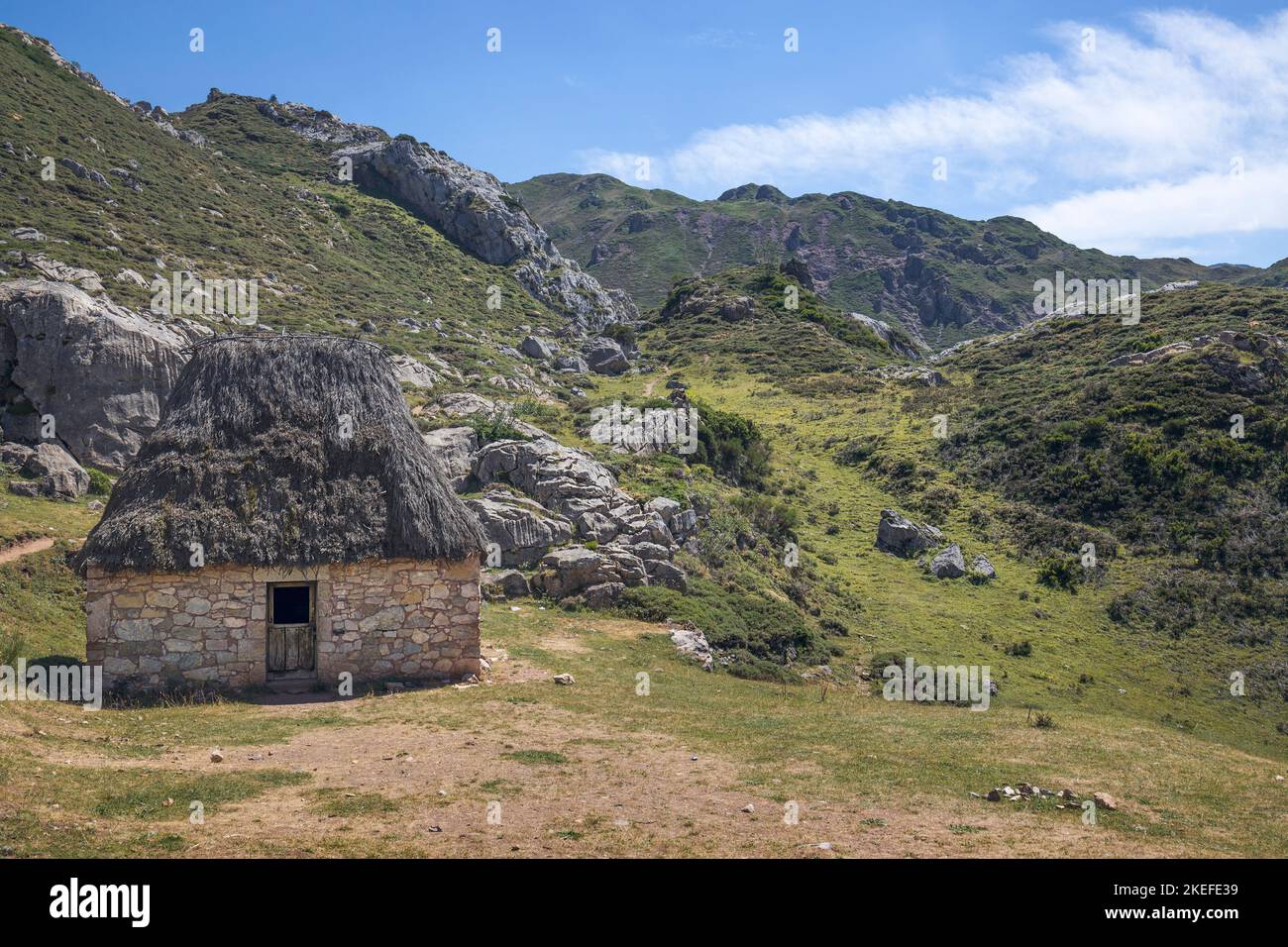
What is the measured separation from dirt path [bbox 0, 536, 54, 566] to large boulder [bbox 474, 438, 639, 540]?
1220cm

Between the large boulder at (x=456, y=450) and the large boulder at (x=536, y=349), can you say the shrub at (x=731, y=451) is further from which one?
the large boulder at (x=536, y=349)

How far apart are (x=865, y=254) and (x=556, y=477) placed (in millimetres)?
133467

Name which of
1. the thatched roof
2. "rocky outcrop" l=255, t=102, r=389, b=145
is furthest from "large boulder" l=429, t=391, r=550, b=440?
"rocky outcrop" l=255, t=102, r=389, b=145

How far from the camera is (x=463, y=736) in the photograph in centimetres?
1454

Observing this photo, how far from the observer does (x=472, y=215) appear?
82.2 m

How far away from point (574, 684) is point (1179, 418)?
33745 millimetres

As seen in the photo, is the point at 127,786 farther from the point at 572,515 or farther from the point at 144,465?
the point at 572,515

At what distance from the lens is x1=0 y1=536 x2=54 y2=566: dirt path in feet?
64.7

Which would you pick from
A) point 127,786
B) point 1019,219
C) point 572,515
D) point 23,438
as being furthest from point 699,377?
point 1019,219

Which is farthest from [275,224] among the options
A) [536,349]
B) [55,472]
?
[55,472]

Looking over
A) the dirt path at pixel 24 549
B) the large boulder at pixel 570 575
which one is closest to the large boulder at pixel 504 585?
the large boulder at pixel 570 575

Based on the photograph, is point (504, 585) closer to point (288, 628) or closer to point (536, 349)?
point (288, 628)

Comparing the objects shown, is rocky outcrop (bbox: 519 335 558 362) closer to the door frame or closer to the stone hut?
the stone hut

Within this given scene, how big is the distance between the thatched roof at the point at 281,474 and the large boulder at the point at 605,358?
42.7m
